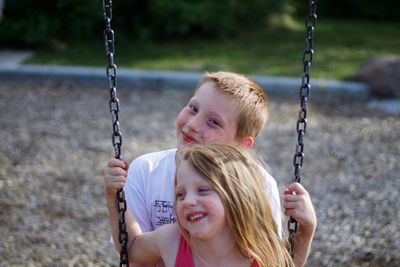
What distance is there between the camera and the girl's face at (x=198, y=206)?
6.79ft

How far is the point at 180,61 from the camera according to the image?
29.0ft

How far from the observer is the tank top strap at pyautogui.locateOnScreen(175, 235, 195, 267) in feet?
7.20

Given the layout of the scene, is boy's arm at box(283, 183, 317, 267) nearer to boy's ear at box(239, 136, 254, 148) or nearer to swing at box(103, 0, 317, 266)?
swing at box(103, 0, 317, 266)

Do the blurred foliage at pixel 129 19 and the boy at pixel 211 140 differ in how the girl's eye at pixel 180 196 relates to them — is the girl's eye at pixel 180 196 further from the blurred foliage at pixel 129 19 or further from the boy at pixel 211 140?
the blurred foliage at pixel 129 19

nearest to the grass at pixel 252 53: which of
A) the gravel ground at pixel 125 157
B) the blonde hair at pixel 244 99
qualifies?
the gravel ground at pixel 125 157

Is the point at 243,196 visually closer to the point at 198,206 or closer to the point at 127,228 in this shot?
the point at 198,206

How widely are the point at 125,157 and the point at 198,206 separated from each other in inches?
134

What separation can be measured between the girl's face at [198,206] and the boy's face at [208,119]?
1.05 ft

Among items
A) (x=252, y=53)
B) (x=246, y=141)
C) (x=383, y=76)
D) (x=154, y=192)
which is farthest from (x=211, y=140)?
(x=252, y=53)

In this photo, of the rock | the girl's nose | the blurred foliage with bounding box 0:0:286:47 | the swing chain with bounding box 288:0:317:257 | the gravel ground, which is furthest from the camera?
the blurred foliage with bounding box 0:0:286:47

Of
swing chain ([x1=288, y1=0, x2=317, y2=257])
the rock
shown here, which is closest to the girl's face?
swing chain ([x1=288, y1=0, x2=317, y2=257])

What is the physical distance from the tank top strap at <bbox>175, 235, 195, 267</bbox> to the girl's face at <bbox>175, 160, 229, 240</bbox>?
0.36ft

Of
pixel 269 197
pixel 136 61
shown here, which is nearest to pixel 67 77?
pixel 136 61

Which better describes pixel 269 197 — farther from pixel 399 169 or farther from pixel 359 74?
pixel 359 74
